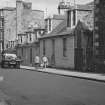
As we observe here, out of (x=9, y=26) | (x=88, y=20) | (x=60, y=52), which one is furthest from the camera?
(x=9, y=26)

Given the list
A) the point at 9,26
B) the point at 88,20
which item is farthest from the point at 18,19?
the point at 88,20

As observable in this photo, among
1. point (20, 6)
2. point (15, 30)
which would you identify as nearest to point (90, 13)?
point (20, 6)

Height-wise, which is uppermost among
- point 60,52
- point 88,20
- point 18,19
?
point 18,19

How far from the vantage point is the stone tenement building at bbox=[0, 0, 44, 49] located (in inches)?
2557

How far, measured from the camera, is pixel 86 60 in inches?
1129

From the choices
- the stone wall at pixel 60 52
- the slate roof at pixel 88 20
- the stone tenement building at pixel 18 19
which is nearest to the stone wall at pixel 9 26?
the stone tenement building at pixel 18 19

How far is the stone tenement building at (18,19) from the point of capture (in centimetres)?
6494

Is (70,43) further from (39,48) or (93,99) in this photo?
(93,99)

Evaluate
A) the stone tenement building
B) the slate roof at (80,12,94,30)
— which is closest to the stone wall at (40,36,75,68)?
the slate roof at (80,12,94,30)

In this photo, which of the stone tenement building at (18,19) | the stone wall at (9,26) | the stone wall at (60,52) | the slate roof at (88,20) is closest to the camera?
the slate roof at (88,20)

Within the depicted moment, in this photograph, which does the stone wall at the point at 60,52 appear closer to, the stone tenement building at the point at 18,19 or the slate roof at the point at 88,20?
the slate roof at the point at 88,20

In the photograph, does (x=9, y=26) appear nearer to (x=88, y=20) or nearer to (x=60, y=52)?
(x=60, y=52)

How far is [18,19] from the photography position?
65938 mm

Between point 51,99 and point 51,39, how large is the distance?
2625 cm
